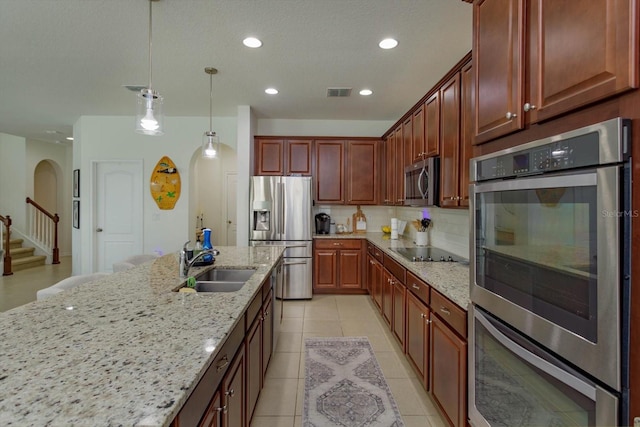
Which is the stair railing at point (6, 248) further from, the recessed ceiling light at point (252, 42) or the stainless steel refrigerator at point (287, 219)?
the recessed ceiling light at point (252, 42)

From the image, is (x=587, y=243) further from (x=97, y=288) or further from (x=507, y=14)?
(x=97, y=288)

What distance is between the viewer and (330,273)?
470 centimetres

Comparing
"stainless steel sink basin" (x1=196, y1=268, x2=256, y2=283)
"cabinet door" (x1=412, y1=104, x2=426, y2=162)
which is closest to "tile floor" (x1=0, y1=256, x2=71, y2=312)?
"stainless steel sink basin" (x1=196, y1=268, x2=256, y2=283)

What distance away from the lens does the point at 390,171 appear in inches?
174

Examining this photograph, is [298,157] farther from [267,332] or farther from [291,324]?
[267,332]

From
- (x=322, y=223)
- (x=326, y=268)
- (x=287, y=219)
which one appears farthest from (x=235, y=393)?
(x=322, y=223)

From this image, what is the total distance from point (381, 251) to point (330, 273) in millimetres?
1241

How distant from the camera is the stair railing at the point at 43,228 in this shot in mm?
7285

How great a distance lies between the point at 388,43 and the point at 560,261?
2426 millimetres

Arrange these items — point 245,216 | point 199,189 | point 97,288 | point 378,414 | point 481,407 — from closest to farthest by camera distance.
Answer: point 481,407
point 97,288
point 378,414
point 245,216
point 199,189

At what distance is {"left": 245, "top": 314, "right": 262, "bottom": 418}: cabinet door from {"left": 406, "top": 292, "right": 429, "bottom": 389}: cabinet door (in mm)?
1089

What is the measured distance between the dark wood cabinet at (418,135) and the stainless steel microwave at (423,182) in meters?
0.09

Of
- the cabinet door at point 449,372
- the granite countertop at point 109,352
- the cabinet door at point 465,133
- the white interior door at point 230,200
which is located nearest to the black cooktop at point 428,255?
the cabinet door at point 465,133

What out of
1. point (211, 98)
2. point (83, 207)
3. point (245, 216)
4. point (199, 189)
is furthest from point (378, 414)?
point (199, 189)
